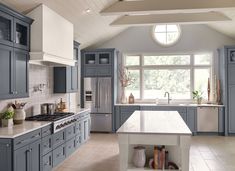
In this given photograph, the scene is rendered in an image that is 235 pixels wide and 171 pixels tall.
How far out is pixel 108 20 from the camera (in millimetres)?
6496

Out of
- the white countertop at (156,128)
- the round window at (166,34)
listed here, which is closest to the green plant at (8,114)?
the white countertop at (156,128)

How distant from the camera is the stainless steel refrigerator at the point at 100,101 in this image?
760 centimetres

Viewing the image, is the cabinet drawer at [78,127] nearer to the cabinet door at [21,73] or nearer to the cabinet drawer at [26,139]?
the cabinet door at [21,73]

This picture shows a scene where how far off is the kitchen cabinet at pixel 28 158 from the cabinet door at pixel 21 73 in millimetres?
833

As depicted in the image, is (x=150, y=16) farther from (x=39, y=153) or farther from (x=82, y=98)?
(x=39, y=153)

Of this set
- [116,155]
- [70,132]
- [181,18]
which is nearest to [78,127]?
[70,132]

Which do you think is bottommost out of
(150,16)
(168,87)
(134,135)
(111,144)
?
(111,144)

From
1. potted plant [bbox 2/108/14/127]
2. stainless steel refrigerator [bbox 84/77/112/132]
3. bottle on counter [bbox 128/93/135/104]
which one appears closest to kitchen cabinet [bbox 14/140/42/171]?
potted plant [bbox 2/108/14/127]

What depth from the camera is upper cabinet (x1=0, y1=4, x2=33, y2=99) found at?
3.53m

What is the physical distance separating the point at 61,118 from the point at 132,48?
4.09m

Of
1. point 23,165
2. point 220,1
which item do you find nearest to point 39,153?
point 23,165

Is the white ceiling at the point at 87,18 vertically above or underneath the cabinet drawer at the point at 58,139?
above

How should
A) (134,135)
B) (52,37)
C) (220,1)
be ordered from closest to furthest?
1. (134,135)
2. (52,37)
3. (220,1)

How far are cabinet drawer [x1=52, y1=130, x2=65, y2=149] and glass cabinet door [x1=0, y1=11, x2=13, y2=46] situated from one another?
5.49 ft
